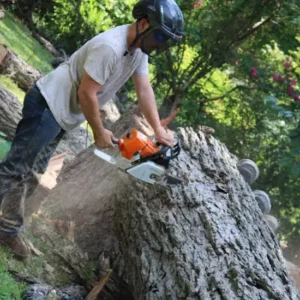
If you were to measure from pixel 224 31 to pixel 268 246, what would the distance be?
681 cm

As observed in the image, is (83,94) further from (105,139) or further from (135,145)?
(135,145)

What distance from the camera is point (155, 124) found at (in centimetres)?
379

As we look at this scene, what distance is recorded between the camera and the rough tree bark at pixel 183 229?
129 inches

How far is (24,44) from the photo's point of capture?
12.6 metres

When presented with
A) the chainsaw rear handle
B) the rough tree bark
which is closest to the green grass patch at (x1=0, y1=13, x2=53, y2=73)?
the rough tree bark

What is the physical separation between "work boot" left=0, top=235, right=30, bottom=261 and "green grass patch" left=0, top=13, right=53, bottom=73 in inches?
286

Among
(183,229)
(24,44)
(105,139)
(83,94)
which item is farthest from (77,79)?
(24,44)

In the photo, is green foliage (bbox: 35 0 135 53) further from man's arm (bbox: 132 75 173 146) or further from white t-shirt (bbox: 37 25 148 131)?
white t-shirt (bbox: 37 25 148 131)

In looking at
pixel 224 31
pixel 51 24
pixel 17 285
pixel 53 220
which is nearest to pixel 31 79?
pixel 224 31

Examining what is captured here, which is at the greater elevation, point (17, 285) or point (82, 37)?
point (17, 285)

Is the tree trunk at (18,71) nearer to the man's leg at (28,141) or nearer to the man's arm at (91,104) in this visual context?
the man's leg at (28,141)

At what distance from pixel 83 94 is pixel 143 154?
56 centimetres

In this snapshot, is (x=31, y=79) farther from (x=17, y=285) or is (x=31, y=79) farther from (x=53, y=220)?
(x=17, y=285)

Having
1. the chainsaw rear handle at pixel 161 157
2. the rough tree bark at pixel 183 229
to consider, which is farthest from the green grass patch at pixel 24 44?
the chainsaw rear handle at pixel 161 157
